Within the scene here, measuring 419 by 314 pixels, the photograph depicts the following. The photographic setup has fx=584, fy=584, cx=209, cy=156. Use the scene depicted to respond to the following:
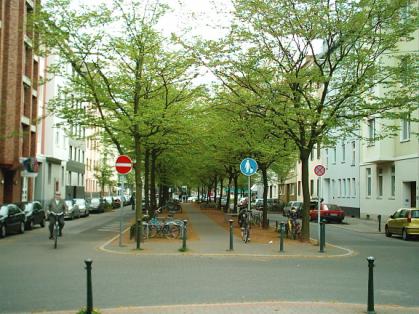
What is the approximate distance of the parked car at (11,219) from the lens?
24.3m

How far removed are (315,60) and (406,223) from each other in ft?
30.8

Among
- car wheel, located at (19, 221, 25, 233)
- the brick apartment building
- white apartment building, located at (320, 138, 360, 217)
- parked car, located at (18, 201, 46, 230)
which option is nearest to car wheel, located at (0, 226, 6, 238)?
car wheel, located at (19, 221, 25, 233)

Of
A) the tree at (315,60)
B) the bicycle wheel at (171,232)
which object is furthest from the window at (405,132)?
the bicycle wheel at (171,232)

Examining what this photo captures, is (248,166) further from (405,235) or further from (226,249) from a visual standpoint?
(405,235)

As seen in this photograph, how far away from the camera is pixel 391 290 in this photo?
1088 centimetres

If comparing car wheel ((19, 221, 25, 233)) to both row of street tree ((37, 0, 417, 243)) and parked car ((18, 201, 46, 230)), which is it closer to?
parked car ((18, 201, 46, 230))

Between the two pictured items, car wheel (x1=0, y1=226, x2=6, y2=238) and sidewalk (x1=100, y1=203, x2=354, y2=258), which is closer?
sidewalk (x1=100, y1=203, x2=354, y2=258)

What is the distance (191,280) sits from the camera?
1167cm

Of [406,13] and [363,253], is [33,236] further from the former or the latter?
[406,13]

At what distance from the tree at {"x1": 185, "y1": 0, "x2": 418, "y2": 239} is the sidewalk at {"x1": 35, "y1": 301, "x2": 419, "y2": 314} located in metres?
11.6

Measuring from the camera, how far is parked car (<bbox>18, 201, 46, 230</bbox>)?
29266 millimetres

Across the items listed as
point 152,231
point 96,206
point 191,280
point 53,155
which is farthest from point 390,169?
point 191,280

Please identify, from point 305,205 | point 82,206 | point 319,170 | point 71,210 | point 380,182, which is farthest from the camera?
point 82,206

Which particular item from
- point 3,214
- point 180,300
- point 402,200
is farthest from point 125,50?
point 402,200
